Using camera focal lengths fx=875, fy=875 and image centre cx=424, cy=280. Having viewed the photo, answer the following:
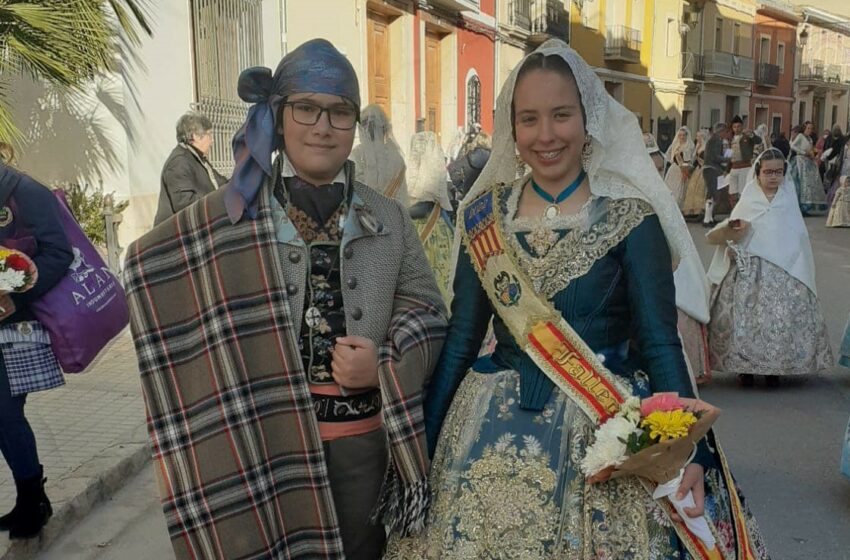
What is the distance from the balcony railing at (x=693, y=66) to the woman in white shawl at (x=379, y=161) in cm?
3129

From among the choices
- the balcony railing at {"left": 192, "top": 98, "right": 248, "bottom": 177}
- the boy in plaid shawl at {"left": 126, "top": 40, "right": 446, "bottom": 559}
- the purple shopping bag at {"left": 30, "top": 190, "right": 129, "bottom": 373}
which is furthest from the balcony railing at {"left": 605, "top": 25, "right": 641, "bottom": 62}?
the boy in plaid shawl at {"left": 126, "top": 40, "right": 446, "bottom": 559}

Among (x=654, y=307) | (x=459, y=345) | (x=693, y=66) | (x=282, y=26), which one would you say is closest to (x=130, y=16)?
(x=282, y=26)

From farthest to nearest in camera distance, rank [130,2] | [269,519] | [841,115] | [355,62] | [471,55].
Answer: [841,115], [471,55], [355,62], [130,2], [269,519]

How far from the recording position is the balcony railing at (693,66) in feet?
113

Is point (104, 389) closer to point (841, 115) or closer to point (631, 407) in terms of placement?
point (631, 407)

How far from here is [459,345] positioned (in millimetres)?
2301

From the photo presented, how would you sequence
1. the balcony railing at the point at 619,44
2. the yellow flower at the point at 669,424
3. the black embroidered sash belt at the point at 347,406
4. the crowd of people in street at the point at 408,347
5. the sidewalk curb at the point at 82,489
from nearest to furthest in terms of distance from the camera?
the yellow flower at the point at 669,424 → the crowd of people in street at the point at 408,347 → the black embroidered sash belt at the point at 347,406 → the sidewalk curb at the point at 82,489 → the balcony railing at the point at 619,44

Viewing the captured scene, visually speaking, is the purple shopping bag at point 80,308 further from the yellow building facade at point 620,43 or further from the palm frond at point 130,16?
the yellow building facade at point 620,43

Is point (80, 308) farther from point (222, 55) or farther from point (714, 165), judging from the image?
point (714, 165)

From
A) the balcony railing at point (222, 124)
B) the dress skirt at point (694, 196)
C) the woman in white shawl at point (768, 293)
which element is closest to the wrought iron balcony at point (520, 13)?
the dress skirt at point (694, 196)

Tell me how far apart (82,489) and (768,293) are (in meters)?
4.57

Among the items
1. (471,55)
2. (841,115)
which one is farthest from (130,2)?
(841,115)

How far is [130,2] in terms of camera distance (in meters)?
6.73

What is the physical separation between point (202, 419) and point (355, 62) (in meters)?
12.2
